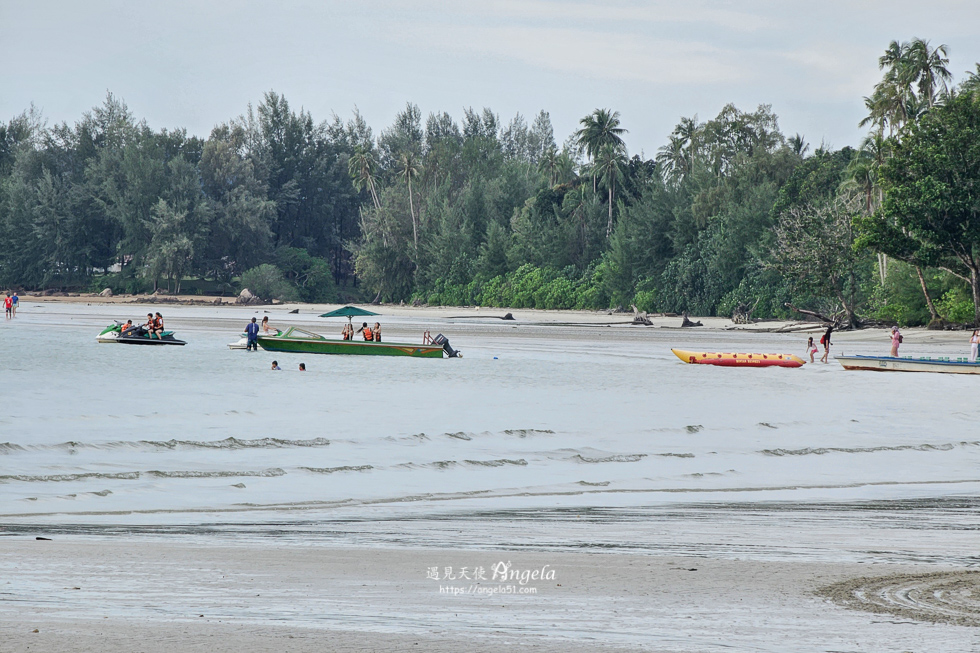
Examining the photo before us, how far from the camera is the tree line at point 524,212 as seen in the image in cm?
4938

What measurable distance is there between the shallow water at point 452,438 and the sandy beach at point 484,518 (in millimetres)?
80

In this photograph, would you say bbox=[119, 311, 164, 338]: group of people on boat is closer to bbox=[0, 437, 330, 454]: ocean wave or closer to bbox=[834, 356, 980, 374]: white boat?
bbox=[834, 356, 980, 374]: white boat

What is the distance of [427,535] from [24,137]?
122m

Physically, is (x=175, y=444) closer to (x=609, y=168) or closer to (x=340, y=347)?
(x=340, y=347)

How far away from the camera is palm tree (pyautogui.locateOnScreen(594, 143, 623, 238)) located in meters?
81.7

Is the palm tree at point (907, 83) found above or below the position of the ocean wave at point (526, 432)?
above

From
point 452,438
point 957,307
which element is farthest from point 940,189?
point 452,438

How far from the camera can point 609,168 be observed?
81.9 meters

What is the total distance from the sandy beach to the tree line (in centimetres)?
2895

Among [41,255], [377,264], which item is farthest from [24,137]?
[377,264]

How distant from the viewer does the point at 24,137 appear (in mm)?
115625

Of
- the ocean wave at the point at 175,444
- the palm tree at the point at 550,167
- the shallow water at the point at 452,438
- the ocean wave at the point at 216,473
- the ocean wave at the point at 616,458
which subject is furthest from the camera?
the palm tree at the point at 550,167

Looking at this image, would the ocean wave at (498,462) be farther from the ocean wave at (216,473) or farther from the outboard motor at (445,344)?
the outboard motor at (445,344)

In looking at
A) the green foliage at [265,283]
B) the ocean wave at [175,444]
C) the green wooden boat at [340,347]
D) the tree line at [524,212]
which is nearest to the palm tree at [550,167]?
the tree line at [524,212]
